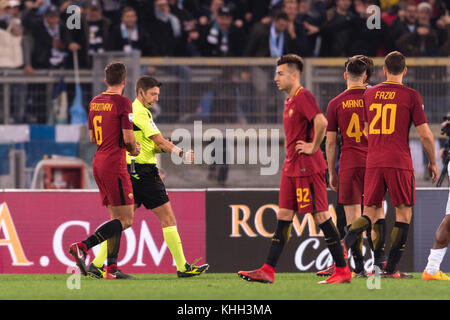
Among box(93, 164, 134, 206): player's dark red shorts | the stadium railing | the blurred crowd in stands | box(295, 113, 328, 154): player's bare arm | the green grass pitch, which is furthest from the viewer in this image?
the blurred crowd in stands

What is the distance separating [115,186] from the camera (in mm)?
9648

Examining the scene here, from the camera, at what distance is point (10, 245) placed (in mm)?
12070

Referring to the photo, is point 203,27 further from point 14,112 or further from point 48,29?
point 14,112

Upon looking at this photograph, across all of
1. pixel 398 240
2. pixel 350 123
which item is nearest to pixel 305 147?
pixel 350 123

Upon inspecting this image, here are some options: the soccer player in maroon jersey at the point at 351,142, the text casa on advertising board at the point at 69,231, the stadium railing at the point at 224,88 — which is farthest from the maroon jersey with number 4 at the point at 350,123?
the stadium railing at the point at 224,88

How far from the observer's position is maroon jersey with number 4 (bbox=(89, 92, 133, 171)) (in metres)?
9.57

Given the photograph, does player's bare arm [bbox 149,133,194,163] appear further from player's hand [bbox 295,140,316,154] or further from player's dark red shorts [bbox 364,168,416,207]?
player's dark red shorts [bbox 364,168,416,207]

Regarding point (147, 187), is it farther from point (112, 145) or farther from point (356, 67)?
point (356, 67)

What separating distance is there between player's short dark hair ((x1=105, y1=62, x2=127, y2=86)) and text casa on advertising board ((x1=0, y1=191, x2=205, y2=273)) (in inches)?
113

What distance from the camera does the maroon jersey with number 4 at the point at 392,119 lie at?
30.2 ft

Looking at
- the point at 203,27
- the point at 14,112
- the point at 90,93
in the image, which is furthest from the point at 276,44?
the point at 14,112

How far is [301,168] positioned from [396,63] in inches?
57.3

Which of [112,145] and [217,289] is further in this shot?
[112,145]

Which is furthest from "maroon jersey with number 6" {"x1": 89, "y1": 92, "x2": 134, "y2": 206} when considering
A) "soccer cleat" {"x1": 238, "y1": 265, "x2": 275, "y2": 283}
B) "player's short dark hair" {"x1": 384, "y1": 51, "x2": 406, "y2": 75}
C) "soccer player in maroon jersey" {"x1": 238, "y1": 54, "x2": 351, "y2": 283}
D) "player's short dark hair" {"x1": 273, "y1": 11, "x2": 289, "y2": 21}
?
"player's short dark hair" {"x1": 273, "y1": 11, "x2": 289, "y2": 21}
